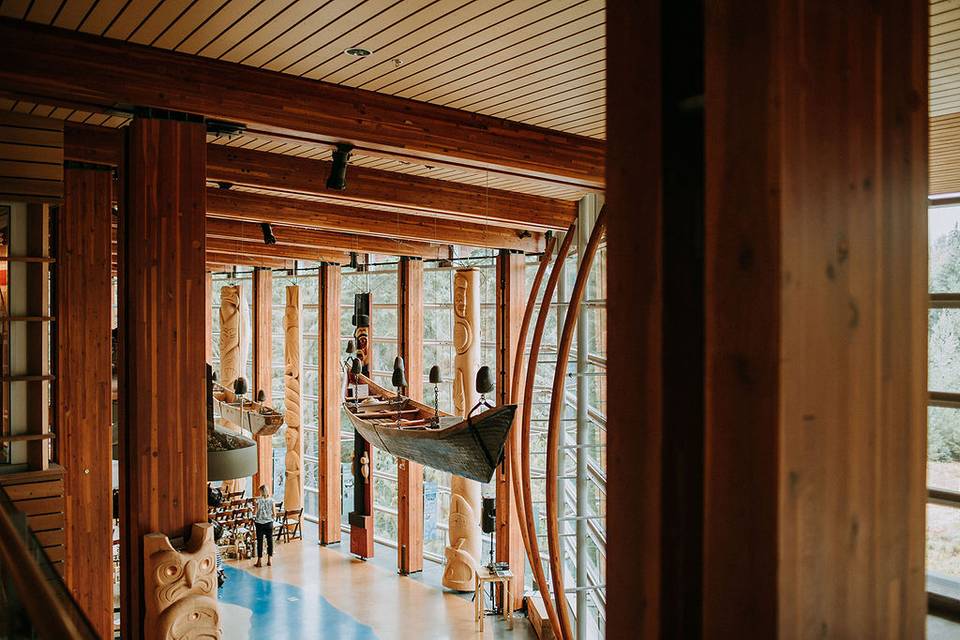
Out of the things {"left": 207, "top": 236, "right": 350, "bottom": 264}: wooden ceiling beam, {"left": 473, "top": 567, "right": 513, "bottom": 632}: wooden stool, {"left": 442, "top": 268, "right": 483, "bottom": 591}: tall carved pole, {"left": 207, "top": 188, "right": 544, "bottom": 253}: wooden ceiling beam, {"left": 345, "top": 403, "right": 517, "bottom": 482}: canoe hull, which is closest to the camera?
{"left": 345, "top": 403, "right": 517, "bottom": 482}: canoe hull

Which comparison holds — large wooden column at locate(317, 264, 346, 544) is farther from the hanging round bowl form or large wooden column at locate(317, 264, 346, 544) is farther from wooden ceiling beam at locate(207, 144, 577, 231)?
the hanging round bowl form

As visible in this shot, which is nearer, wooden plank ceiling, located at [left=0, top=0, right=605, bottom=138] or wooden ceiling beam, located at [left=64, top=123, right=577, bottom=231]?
wooden plank ceiling, located at [left=0, top=0, right=605, bottom=138]

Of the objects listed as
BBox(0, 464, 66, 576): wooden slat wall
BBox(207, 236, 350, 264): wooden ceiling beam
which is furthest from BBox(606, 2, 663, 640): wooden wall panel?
BBox(207, 236, 350, 264): wooden ceiling beam

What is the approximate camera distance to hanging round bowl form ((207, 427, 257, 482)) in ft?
17.9

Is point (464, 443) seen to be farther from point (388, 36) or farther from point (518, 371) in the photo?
point (388, 36)

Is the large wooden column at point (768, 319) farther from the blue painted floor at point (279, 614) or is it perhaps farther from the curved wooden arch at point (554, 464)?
the blue painted floor at point (279, 614)

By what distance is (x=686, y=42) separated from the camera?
1.68 m

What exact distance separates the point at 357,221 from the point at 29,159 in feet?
17.3

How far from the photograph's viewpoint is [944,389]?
5.47 m

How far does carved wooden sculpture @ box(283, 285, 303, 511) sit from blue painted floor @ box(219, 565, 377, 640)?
113 inches

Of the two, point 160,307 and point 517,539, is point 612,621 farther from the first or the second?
point 517,539

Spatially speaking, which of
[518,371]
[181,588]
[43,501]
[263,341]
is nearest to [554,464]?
[518,371]

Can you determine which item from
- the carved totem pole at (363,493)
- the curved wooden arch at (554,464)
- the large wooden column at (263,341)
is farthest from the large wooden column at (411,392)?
the curved wooden arch at (554,464)

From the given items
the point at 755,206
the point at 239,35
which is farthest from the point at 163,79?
the point at 755,206
